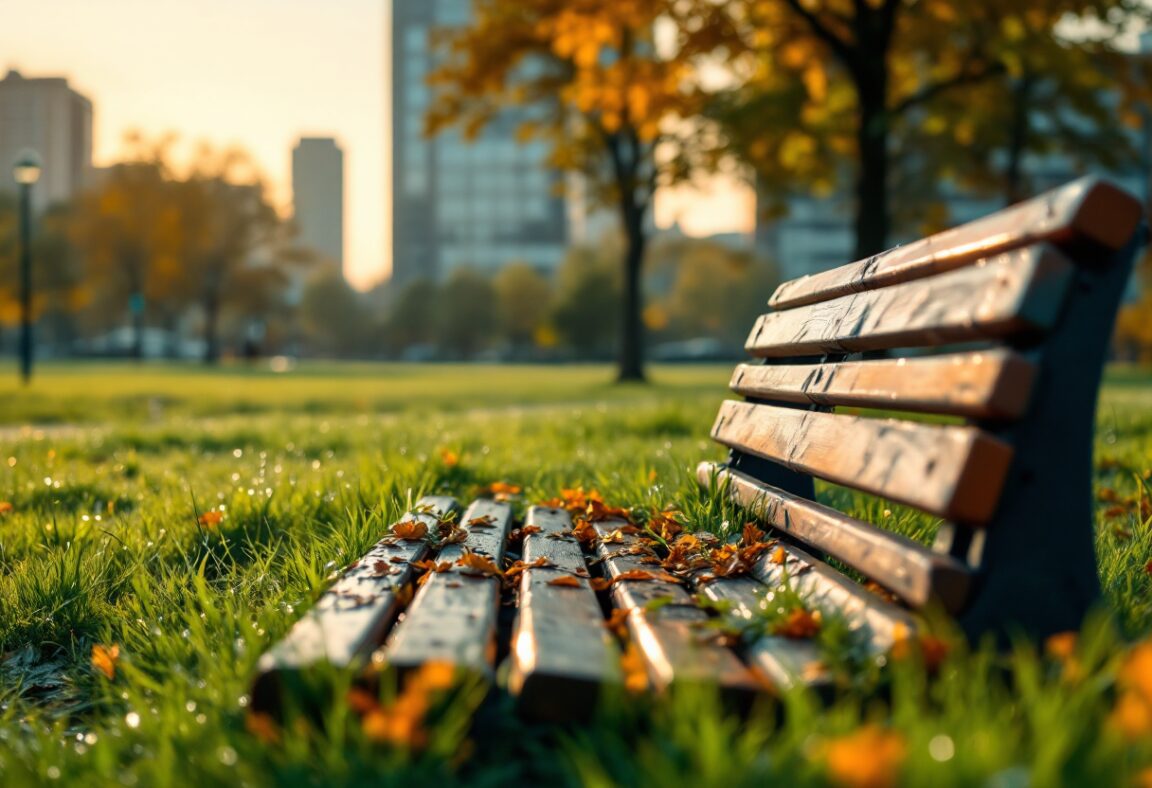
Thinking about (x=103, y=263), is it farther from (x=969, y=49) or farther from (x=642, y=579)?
(x=642, y=579)

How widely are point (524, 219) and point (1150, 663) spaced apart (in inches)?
5021

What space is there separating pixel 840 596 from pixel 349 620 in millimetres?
1010

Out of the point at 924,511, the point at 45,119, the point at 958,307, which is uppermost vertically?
the point at 45,119

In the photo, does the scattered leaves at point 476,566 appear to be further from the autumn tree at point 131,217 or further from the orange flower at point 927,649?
the autumn tree at point 131,217

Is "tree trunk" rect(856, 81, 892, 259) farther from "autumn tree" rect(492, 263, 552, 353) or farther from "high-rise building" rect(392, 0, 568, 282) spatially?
"high-rise building" rect(392, 0, 568, 282)

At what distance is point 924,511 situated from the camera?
6.08 feet

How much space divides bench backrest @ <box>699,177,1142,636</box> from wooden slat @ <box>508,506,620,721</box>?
578 millimetres

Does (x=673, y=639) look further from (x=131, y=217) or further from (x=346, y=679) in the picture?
(x=131, y=217)

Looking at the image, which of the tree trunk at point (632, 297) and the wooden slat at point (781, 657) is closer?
the wooden slat at point (781, 657)

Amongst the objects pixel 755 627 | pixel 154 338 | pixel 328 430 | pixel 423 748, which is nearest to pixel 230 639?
pixel 423 748

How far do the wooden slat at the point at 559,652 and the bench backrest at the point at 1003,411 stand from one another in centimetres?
58

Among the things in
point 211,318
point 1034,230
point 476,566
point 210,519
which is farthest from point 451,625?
point 211,318

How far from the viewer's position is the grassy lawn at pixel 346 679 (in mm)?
1445

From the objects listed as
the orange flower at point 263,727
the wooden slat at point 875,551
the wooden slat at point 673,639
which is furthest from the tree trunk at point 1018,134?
the orange flower at point 263,727
